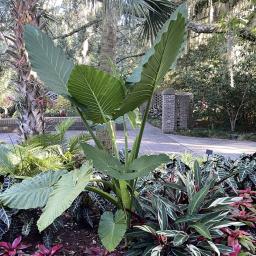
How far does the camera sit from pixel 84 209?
3.12m

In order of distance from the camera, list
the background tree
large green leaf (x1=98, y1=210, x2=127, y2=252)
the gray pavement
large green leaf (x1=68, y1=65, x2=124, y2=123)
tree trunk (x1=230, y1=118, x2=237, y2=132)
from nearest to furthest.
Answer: large green leaf (x1=98, y1=210, x2=127, y2=252) → large green leaf (x1=68, y1=65, x2=124, y2=123) → the background tree → the gray pavement → tree trunk (x1=230, y1=118, x2=237, y2=132)

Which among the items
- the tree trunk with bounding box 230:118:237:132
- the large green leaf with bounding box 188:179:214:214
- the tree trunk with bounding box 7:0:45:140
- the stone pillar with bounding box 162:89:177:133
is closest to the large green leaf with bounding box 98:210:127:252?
the large green leaf with bounding box 188:179:214:214

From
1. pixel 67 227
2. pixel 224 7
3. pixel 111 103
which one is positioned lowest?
pixel 67 227

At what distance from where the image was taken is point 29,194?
2445 millimetres

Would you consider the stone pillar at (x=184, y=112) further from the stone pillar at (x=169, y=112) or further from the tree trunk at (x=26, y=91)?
the tree trunk at (x=26, y=91)

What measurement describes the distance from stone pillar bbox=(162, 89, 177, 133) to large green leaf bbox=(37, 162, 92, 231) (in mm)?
11972

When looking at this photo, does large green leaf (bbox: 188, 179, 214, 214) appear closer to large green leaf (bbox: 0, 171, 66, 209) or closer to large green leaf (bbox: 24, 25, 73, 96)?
large green leaf (bbox: 0, 171, 66, 209)

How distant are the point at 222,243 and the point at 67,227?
1.32m

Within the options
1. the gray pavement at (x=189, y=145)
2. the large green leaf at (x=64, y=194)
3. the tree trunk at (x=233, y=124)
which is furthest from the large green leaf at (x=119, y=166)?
the tree trunk at (x=233, y=124)

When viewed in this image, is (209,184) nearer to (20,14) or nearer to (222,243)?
(222,243)

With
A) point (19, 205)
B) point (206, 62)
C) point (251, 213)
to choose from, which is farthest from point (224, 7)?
point (19, 205)

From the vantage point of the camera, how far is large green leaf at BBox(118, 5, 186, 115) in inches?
84.7

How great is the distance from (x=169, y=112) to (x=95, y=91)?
12.0 meters

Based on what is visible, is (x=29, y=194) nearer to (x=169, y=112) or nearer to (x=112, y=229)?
(x=112, y=229)
